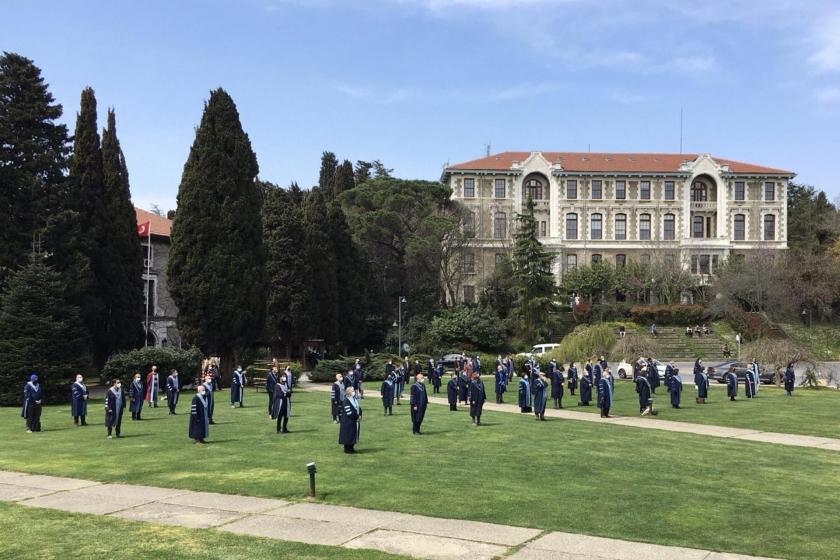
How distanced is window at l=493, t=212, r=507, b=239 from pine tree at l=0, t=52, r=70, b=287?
152ft

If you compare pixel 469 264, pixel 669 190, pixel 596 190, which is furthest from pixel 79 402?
pixel 669 190

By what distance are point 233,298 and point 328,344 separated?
15.2m

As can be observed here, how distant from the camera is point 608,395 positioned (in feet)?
80.2

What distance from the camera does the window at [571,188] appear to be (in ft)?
261

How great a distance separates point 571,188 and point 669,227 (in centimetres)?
1113

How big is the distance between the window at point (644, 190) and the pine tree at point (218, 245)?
52634 millimetres

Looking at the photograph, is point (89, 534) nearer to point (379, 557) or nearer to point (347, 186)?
point (379, 557)

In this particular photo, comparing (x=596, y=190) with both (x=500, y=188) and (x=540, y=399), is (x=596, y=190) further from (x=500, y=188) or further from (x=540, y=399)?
(x=540, y=399)

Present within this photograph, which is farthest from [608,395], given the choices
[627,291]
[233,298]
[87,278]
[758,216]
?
[758,216]

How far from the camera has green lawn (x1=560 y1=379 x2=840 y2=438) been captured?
22.8 m

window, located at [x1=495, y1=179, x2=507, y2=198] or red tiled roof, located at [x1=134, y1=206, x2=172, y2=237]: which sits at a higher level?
window, located at [x1=495, y1=179, x2=507, y2=198]

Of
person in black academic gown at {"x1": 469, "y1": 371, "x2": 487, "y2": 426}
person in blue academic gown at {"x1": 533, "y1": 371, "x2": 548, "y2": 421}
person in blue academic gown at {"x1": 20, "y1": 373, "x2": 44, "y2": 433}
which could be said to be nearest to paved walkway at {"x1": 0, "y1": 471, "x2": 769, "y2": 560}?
person in blue academic gown at {"x1": 20, "y1": 373, "x2": 44, "y2": 433}

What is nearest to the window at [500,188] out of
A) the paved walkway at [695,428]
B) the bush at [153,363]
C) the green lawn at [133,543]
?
the bush at [153,363]

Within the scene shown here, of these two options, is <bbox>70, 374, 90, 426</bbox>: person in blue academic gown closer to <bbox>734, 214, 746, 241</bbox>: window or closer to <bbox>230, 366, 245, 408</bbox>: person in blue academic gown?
<bbox>230, 366, 245, 408</bbox>: person in blue academic gown
